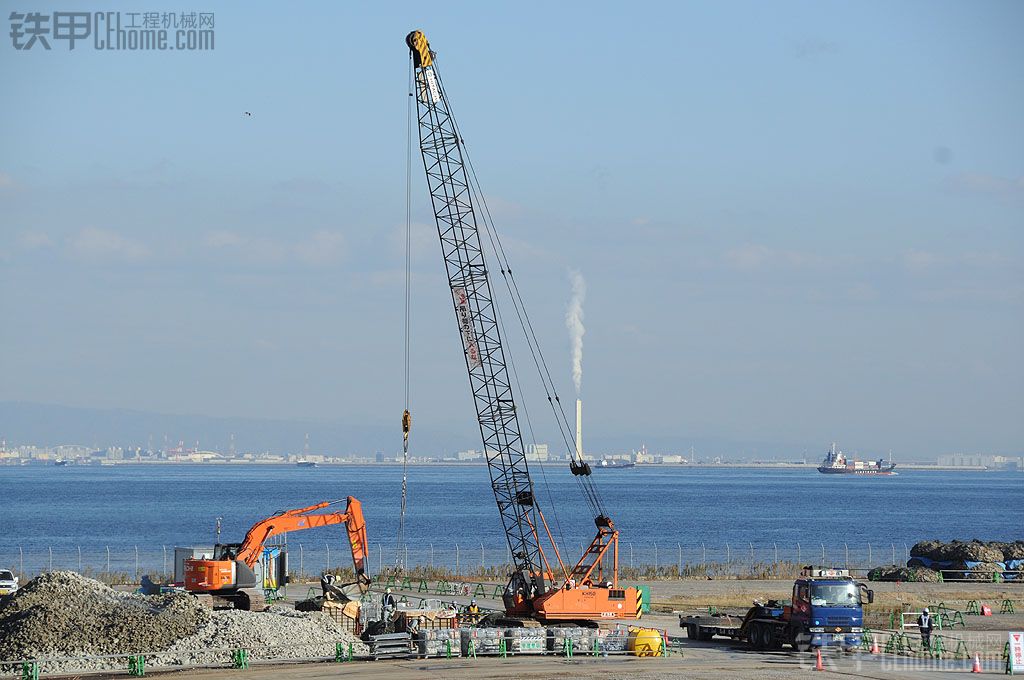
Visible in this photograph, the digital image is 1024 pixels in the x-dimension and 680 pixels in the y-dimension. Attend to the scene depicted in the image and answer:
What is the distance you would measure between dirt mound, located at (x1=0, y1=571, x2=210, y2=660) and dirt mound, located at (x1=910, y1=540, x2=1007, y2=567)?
54.1 metres

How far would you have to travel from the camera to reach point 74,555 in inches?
4422

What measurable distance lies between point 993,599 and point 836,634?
1019 inches

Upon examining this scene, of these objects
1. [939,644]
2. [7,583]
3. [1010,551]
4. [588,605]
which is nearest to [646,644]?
[588,605]

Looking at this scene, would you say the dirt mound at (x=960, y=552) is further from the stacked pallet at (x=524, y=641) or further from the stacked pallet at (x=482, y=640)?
the stacked pallet at (x=482, y=640)

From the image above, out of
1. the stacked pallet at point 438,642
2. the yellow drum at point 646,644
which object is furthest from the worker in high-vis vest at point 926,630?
the stacked pallet at point 438,642

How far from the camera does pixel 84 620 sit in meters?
42.5

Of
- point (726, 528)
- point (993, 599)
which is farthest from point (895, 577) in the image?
point (726, 528)

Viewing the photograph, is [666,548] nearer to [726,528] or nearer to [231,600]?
[726,528]

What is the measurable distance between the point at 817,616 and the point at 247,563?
25147mm

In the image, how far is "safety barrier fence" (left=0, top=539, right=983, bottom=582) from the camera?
287 feet

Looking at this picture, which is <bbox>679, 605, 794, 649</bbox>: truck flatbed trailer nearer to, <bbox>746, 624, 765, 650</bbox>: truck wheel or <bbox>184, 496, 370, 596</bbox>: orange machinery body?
<bbox>746, 624, 765, 650</bbox>: truck wheel

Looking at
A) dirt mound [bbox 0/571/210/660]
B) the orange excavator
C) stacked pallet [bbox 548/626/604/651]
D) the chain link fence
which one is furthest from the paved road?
the chain link fence

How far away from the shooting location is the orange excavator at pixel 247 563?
54750 millimetres

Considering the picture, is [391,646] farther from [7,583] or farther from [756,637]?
[7,583]
